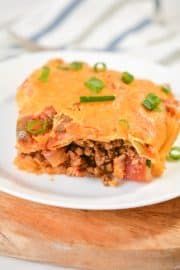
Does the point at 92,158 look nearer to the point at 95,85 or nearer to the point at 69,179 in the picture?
the point at 69,179

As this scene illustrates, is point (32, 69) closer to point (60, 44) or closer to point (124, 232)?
point (60, 44)

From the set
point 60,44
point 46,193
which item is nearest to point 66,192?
point 46,193

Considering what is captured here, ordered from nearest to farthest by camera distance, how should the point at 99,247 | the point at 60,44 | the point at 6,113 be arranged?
the point at 99,247, the point at 6,113, the point at 60,44

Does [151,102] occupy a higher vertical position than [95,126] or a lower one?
higher

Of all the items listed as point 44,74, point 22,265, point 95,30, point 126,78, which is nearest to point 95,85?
point 126,78

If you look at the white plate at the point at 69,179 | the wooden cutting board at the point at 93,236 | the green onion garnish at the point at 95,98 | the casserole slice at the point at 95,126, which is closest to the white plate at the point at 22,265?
the wooden cutting board at the point at 93,236

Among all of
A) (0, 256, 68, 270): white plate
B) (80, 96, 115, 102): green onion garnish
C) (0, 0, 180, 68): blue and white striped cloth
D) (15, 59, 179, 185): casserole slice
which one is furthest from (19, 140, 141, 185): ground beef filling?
(0, 0, 180, 68): blue and white striped cloth
